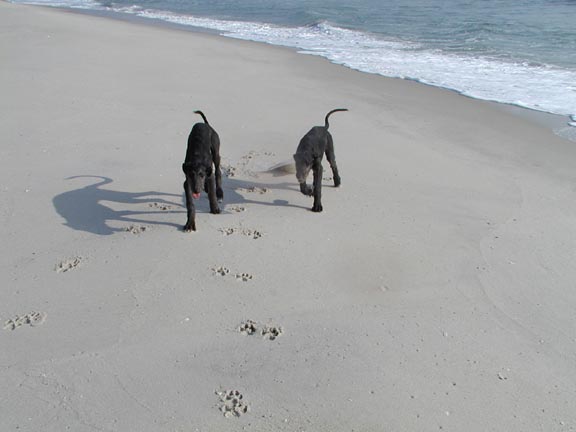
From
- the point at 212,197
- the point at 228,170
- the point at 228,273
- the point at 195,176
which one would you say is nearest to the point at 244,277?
the point at 228,273

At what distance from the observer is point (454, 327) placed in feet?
13.8

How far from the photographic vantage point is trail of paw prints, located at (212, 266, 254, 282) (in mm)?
4726

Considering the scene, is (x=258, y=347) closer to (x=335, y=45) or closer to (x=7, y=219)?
(x=7, y=219)

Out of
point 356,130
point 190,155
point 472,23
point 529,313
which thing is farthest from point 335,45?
point 529,313

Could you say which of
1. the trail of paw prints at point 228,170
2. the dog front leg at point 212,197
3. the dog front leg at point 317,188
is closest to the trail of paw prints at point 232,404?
the dog front leg at point 212,197

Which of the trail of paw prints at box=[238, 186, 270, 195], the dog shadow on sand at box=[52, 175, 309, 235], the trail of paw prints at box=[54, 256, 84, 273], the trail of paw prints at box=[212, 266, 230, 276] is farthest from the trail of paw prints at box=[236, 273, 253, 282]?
the trail of paw prints at box=[238, 186, 270, 195]

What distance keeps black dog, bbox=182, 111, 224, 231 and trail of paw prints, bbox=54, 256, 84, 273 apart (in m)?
1.09

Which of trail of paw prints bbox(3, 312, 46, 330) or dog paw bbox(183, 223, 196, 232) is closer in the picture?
trail of paw prints bbox(3, 312, 46, 330)

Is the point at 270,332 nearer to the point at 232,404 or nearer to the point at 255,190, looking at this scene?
the point at 232,404

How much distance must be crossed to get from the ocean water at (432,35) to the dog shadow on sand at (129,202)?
19.0ft

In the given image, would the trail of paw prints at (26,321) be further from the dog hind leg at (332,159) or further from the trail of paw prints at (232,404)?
the dog hind leg at (332,159)

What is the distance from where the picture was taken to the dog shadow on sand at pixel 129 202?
5648 mm

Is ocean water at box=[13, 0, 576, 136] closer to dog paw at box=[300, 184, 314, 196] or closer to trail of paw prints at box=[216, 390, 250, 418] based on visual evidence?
A: dog paw at box=[300, 184, 314, 196]

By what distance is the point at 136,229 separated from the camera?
18.0 ft
